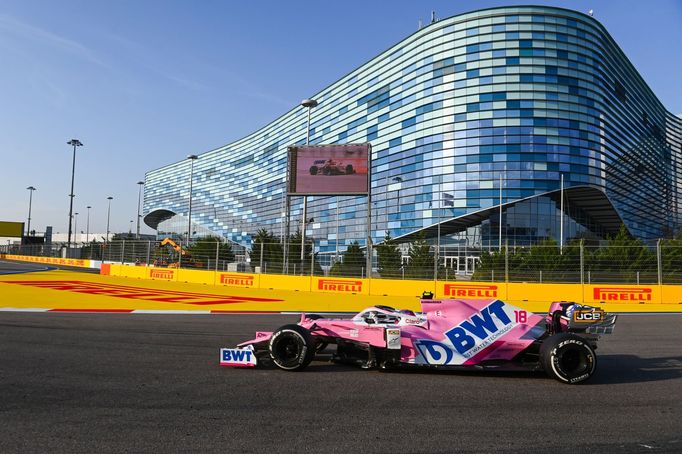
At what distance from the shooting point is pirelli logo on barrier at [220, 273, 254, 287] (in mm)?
21797

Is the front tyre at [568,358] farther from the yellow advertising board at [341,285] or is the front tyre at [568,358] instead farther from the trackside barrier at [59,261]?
the trackside barrier at [59,261]

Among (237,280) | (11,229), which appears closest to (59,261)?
(237,280)

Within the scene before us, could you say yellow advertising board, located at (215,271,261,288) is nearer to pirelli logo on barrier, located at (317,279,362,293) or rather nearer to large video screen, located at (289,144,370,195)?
pirelli logo on barrier, located at (317,279,362,293)

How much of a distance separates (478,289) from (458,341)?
1192 cm

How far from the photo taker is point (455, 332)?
18.6 ft

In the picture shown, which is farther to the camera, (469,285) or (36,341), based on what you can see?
(469,285)

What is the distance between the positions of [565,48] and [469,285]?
1834 inches

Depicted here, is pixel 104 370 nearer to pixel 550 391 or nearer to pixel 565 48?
pixel 550 391

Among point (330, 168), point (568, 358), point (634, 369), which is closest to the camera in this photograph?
point (568, 358)

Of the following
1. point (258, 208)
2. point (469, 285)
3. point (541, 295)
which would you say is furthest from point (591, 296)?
point (258, 208)

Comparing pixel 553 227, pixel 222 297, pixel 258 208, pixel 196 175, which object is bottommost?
pixel 222 297

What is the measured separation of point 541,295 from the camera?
16.8 m

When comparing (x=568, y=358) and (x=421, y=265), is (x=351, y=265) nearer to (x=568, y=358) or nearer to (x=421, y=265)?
(x=421, y=265)

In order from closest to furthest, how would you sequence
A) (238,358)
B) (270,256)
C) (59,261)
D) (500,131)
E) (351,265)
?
(238,358) → (351,265) → (270,256) → (59,261) → (500,131)
